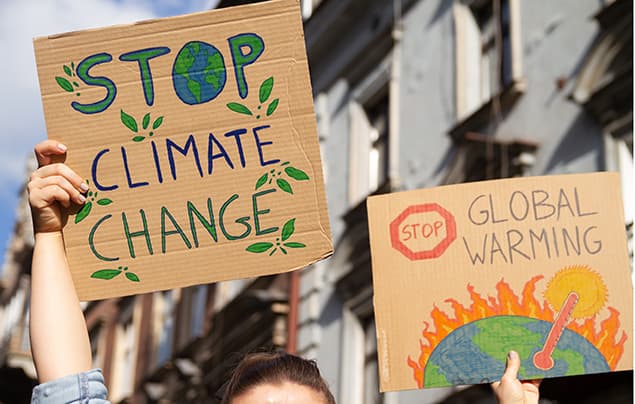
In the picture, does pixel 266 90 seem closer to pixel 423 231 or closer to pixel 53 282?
pixel 423 231

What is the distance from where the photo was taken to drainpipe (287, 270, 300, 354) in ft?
43.0

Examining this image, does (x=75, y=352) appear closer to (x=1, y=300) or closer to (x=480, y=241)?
(x=480, y=241)

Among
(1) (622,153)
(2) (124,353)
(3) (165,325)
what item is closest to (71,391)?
(1) (622,153)

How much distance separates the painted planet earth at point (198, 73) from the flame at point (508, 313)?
0.78 metres

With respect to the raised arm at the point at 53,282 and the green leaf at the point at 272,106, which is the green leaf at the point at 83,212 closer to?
the raised arm at the point at 53,282

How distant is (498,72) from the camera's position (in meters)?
10.2

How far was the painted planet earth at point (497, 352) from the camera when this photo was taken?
285 cm

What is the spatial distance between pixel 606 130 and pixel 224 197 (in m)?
5.82

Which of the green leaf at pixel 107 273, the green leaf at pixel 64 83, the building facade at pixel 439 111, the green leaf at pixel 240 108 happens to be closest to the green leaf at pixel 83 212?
the green leaf at pixel 107 273

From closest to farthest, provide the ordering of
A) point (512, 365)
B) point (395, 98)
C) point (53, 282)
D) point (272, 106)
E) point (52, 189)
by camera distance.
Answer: point (53, 282), point (52, 189), point (512, 365), point (272, 106), point (395, 98)

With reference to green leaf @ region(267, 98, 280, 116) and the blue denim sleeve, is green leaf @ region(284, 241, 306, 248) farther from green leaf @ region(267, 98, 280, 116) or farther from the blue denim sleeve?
the blue denim sleeve

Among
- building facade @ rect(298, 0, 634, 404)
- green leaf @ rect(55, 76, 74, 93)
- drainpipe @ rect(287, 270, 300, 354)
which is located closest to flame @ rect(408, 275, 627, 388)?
green leaf @ rect(55, 76, 74, 93)

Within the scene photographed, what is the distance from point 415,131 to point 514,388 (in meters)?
8.69

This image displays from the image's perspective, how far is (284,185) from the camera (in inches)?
113
